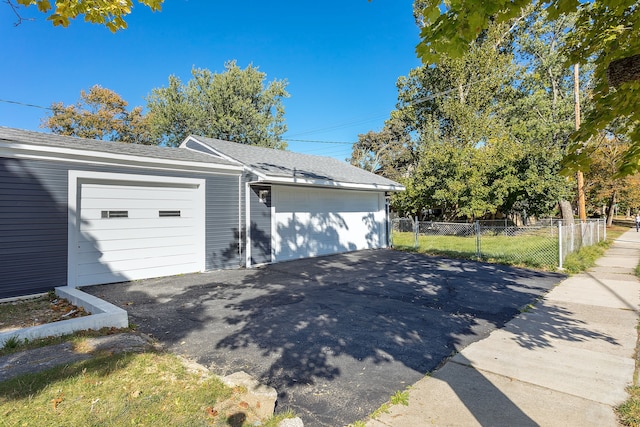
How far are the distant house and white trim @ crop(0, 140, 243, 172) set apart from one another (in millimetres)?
19

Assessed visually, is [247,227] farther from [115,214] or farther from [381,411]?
[381,411]

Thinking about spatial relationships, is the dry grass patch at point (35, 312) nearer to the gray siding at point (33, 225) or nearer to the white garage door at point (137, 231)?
the gray siding at point (33, 225)

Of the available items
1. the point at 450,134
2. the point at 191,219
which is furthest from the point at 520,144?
the point at 191,219

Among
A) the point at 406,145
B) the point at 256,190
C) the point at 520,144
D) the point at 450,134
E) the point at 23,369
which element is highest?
the point at 406,145

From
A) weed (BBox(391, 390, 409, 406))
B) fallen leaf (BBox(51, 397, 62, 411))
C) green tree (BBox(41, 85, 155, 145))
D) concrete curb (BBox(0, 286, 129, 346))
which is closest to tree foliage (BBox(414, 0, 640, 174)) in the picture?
weed (BBox(391, 390, 409, 406))

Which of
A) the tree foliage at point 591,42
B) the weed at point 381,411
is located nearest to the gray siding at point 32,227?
the weed at point 381,411

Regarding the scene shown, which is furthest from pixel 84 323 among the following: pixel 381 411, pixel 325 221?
pixel 325 221

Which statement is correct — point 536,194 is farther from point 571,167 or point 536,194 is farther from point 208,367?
point 208,367

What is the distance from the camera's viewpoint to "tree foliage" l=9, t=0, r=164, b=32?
218 centimetres

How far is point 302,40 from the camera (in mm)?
17172

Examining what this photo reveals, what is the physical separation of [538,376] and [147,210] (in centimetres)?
762

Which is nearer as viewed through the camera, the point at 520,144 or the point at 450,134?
the point at 520,144

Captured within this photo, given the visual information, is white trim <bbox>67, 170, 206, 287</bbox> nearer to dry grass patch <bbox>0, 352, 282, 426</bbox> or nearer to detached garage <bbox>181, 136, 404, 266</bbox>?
detached garage <bbox>181, 136, 404, 266</bbox>

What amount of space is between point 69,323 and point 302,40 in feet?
56.0
